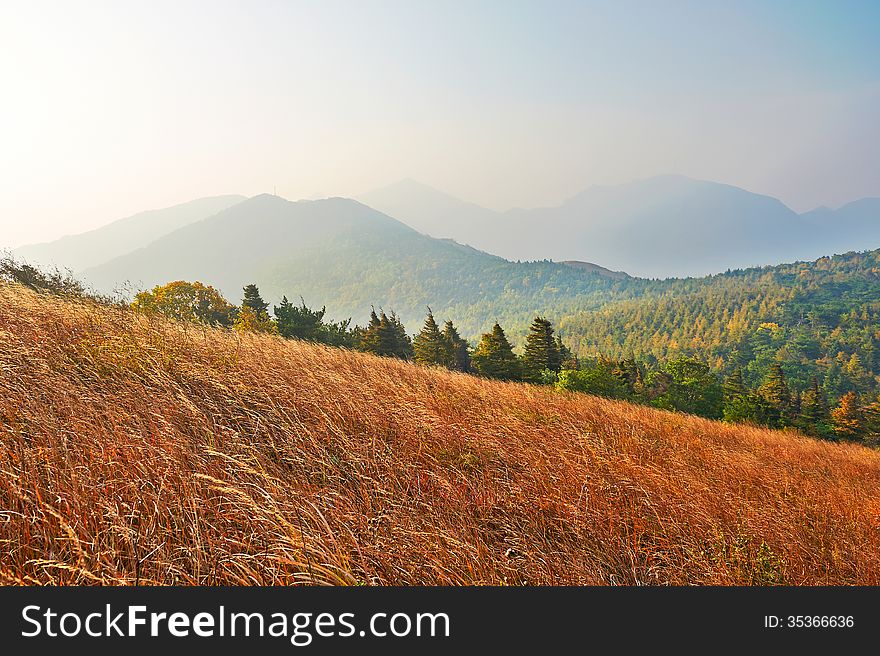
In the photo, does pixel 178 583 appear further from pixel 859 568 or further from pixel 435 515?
pixel 859 568

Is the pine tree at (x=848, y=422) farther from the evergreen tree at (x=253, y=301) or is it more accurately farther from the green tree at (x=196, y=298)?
the green tree at (x=196, y=298)

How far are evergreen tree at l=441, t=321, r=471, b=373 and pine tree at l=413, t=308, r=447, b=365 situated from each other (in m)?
0.37

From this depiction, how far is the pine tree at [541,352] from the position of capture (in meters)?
27.8

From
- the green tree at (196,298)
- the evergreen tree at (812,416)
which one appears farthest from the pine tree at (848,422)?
the green tree at (196,298)

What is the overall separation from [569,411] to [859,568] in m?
3.72

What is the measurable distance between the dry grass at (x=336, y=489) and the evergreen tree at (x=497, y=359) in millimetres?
20796

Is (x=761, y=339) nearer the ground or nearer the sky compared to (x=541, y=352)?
nearer the ground

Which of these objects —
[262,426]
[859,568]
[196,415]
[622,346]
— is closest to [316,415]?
[262,426]

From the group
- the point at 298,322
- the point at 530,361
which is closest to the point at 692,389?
the point at 530,361

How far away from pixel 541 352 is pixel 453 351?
8.98 m

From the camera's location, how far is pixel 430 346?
31.5m

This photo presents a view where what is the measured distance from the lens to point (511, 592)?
223cm

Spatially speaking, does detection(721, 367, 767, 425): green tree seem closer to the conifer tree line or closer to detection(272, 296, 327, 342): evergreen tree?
the conifer tree line

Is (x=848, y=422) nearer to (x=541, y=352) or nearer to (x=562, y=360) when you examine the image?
(x=562, y=360)
